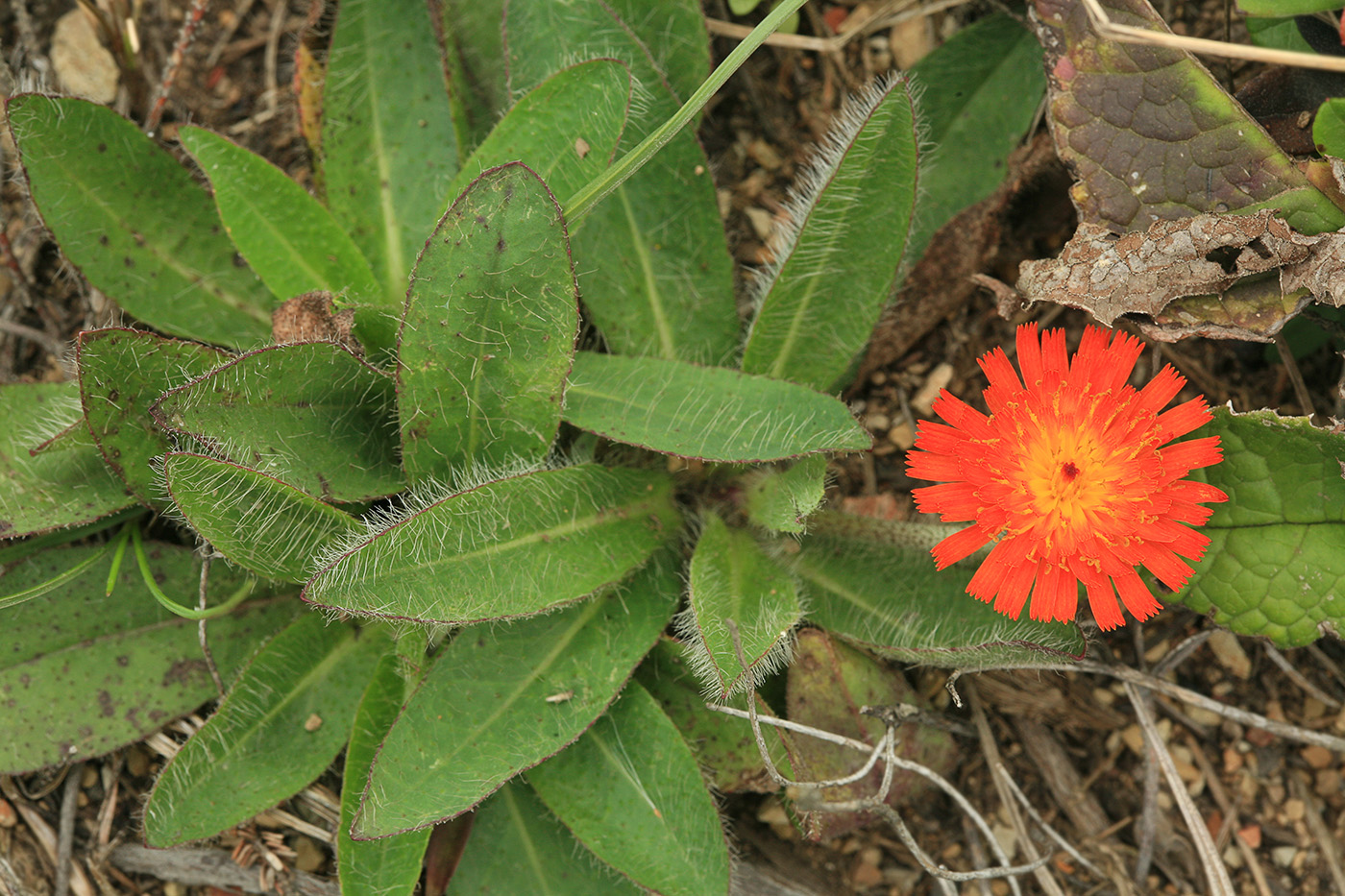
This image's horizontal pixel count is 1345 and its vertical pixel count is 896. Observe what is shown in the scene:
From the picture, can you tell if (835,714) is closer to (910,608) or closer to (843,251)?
(910,608)

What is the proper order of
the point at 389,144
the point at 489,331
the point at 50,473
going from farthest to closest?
the point at 389,144 → the point at 50,473 → the point at 489,331

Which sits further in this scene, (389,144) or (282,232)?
(389,144)

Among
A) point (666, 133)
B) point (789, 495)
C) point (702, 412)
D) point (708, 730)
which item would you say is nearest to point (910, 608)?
point (789, 495)

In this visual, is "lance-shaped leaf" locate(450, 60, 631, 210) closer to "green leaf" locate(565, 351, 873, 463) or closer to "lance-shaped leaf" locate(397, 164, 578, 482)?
"lance-shaped leaf" locate(397, 164, 578, 482)

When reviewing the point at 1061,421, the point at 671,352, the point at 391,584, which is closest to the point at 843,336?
the point at 671,352

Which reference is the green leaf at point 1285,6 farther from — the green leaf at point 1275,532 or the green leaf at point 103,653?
the green leaf at point 103,653

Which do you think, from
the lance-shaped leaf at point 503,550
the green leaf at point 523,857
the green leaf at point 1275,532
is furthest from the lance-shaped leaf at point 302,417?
the green leaf at point 1275,532
